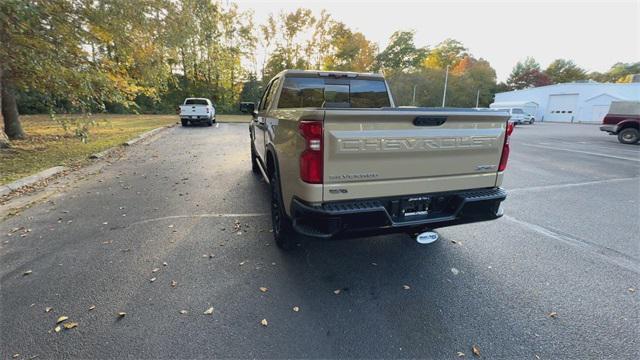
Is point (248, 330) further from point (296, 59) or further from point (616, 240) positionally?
point (296, 59)

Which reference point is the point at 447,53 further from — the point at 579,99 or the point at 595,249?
the point at 595,249

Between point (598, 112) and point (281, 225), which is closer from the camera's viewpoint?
point (281, 225)

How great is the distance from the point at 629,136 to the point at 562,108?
99.4 feet

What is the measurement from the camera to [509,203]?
208 inches

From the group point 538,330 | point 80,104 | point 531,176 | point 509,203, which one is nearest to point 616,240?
point 509,203

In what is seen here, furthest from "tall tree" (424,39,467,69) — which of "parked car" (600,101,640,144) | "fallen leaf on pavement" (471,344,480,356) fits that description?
"fallen leaf on pavement" (471,344,480,356)

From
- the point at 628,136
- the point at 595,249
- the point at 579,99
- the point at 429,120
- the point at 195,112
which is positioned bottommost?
the point at 595,249

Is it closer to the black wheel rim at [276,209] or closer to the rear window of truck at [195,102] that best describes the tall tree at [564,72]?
the rear window of truck at [195,102]

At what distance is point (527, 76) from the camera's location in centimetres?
5947

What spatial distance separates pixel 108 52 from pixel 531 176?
11.9m

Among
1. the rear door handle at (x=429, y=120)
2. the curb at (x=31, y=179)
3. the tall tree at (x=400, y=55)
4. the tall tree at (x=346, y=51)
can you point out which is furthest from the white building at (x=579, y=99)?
the curb at (x=31, y=179)

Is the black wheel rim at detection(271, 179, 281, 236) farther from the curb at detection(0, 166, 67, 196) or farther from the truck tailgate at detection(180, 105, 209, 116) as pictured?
the truck tailgate at detection(180, 105, 209, 116)

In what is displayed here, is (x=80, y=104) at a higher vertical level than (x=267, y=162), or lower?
higher

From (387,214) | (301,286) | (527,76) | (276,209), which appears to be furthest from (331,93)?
(527,76)
